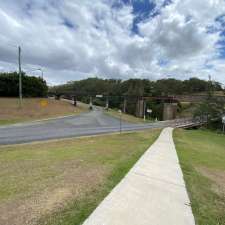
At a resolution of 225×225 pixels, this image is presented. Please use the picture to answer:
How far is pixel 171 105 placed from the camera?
277 ft

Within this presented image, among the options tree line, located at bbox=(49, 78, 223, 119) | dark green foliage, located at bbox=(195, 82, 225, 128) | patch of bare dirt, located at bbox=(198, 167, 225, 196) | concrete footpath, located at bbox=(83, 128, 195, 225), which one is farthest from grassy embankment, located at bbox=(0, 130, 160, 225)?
tree line, located at bbox=(49, 78, 223, 119)

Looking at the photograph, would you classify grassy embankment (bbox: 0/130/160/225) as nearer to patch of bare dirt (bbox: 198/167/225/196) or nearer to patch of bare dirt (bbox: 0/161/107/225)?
patch of bare dirt (bbox: 0/161/107/225)

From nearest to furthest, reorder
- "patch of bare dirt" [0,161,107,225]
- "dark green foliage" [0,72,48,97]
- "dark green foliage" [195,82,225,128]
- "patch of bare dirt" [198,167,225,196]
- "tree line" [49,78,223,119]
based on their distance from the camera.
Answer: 1. "patch of bare dirt" [0,161,107,225]
2. "patch of bare dirt" [198,167,225,196]
3. "dark green foliage" [0,72,48,97]
4. "dark green foliage" [195,82,225,128]
5. "tree line" [49,78,223,119]

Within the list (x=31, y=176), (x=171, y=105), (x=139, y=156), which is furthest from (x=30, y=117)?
(x=171, y=105)

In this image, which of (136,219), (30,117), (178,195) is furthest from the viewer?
(30,117)

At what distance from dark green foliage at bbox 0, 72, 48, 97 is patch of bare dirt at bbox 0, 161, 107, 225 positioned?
47.2 m

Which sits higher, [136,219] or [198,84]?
[198,84]

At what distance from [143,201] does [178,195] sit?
116cm

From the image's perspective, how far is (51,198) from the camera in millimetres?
4914

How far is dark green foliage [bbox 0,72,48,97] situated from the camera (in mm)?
48881

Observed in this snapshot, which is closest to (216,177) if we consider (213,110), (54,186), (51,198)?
(54,186)

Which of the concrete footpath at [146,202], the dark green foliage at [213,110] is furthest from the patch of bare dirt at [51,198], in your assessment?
the dark green foliage at [213,110]

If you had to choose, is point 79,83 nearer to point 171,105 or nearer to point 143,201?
point 171,105

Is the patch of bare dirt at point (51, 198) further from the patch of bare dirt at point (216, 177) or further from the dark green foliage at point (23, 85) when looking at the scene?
the dark green foliage at point (23, 85)
